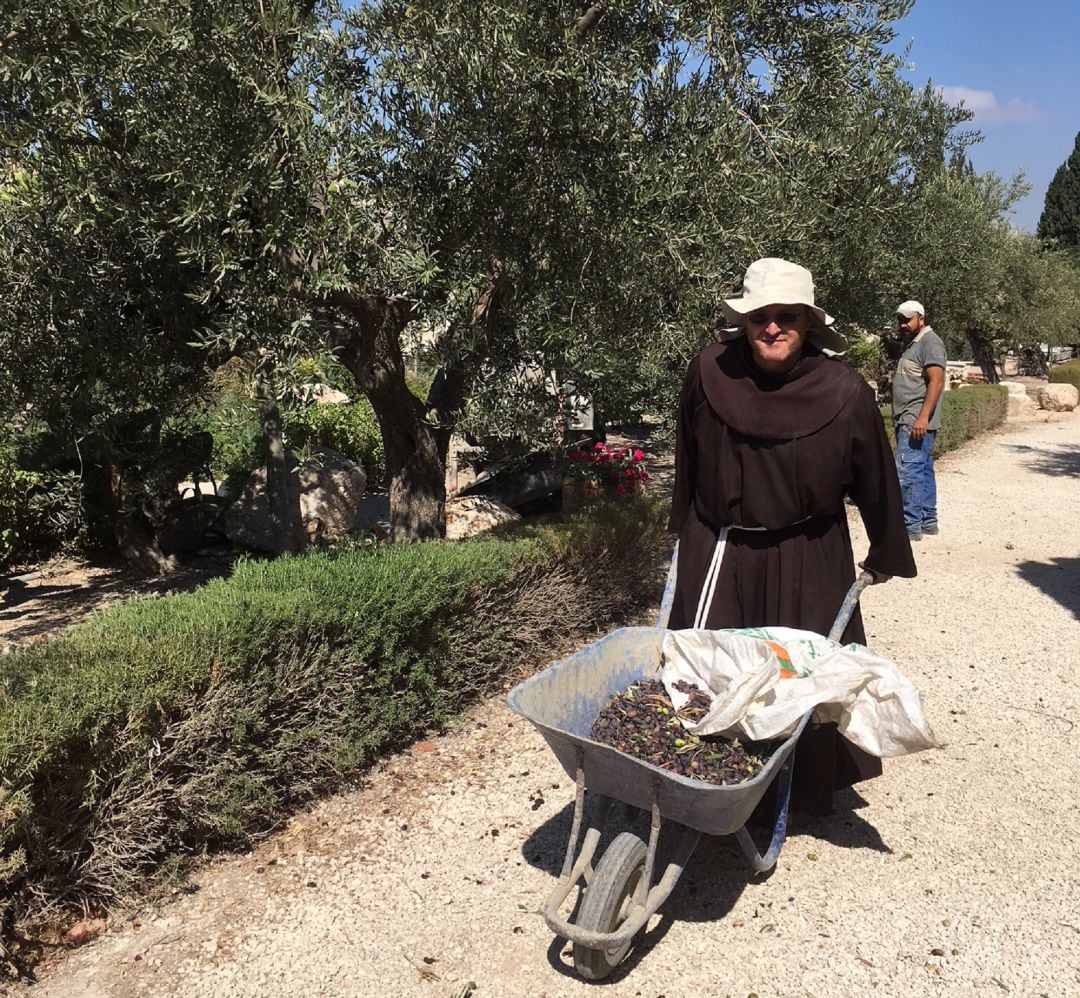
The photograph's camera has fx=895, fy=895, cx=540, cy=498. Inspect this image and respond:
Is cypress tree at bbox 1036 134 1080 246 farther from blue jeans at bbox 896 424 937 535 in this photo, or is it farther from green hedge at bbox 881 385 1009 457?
blue jeans at bbox 896 424 937 535

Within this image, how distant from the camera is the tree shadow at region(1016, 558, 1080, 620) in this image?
252 inches

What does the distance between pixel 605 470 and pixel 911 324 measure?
2.93 metres

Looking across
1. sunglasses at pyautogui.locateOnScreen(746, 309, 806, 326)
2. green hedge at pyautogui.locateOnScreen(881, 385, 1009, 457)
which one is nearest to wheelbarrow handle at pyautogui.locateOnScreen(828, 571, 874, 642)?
sunglasses at pyautogui.locateOnScreen(746, 309, 806, 326)

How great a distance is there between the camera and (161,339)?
17.9 feet

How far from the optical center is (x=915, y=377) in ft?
24.8

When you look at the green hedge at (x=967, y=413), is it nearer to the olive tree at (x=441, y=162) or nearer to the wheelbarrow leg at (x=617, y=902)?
the olive tree at (x=441, y=162)

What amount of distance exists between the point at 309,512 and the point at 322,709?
5073 millimetres

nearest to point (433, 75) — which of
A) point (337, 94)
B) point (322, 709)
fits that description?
point (337, 94)

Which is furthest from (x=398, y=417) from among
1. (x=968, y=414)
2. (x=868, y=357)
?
(x=868, y=357)

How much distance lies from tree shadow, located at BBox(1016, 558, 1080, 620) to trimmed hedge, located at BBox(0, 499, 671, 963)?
3993 mm

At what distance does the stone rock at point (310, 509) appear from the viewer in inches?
328

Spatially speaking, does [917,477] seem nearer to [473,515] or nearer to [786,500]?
[473,515]

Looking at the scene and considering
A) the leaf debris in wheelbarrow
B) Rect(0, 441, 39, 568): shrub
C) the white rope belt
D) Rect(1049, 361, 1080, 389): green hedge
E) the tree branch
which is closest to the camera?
the leaf debris in wheelbarrow

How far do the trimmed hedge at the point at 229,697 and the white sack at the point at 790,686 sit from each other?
4.85 ft
